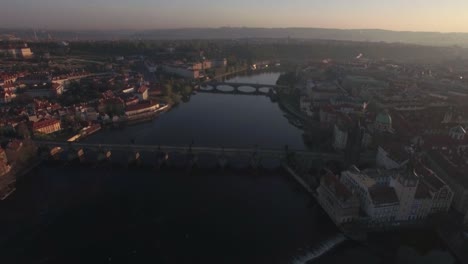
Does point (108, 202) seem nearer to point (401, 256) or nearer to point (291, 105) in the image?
point (401, 256)

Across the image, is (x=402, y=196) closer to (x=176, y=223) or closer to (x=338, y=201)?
(x=338, y=201)

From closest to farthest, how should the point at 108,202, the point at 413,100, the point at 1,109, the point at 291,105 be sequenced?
the point at 108,202
the point at 1,109
the point at 413,100
the point at 291,105

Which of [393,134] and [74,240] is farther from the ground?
[393,134]

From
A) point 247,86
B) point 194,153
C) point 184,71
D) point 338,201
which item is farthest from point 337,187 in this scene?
point 184,71

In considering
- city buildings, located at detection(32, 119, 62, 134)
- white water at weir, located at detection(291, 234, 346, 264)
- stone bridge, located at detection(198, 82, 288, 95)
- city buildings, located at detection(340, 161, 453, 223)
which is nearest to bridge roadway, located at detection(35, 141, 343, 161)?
city buildings, located at detection(32, 119, 62, 134)

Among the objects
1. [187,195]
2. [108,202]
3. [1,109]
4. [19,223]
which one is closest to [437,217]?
[187,195]

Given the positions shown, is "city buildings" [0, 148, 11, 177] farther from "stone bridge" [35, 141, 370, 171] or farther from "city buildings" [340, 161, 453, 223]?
"city buildings" [340, 161, 453, 223]

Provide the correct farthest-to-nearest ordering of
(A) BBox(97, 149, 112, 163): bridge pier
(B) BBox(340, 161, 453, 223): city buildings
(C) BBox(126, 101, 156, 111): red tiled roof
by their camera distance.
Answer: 1. (C) BBox(126, 101, 156, 111): red tiled roof
2. (A) BBox(97, 149, 112, 163): bridge pier
3. (B) BBox(340, 161, 453, 223): city buildings
